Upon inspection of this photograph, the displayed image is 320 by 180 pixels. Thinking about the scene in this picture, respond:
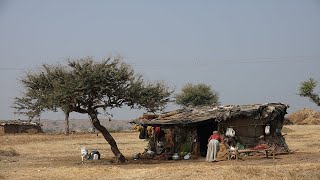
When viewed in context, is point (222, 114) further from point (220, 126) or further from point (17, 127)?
point (17, 127)

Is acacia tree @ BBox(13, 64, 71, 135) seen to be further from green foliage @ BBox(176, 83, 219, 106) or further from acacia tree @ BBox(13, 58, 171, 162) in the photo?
green foliage @ BBox(176, 83, 219, 106)

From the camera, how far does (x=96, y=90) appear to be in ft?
88.2

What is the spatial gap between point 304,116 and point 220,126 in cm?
5176

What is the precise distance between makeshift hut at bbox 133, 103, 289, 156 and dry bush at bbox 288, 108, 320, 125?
45.2 metres

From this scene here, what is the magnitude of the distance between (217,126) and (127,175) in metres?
10.0

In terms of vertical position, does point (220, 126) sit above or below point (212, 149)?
above

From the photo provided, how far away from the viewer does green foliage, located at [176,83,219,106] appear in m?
77.1

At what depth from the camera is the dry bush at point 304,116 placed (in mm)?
72750

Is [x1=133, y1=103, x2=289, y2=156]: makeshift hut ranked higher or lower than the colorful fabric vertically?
higher

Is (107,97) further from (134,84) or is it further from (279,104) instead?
(279,104)

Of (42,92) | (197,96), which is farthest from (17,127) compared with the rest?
(42,92)

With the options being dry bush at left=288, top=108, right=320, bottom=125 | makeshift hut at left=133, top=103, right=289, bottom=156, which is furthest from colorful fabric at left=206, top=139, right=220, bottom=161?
dry bush at left=288, top=108, right=320, bottom=125

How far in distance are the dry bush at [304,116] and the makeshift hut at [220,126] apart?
45.2 metres

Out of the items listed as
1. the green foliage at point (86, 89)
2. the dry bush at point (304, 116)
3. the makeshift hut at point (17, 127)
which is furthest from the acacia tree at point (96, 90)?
the dry bush at point (304, 116)
